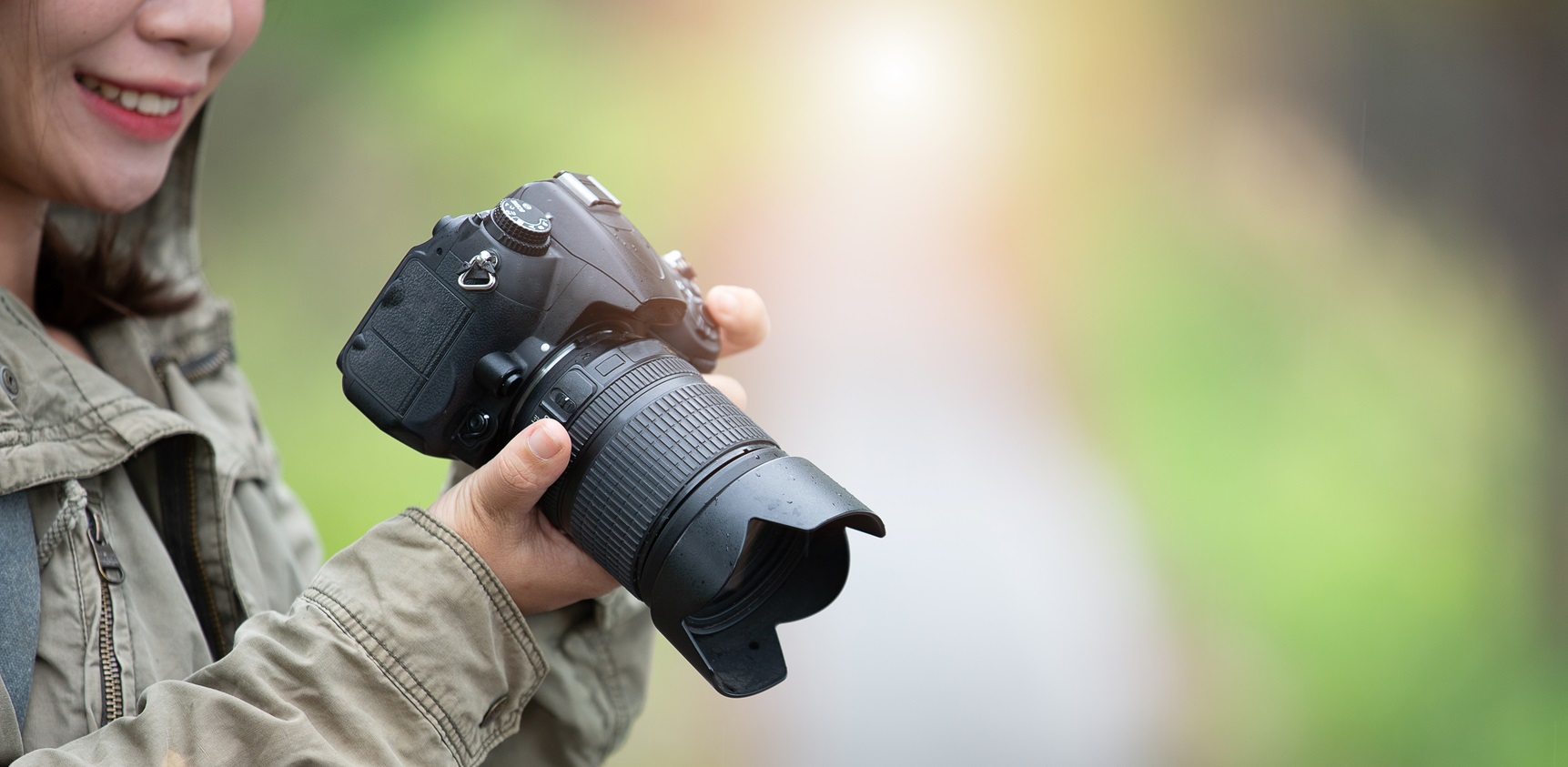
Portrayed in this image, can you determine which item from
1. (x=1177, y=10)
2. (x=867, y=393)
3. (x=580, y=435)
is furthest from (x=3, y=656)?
(x=1177, y=10)

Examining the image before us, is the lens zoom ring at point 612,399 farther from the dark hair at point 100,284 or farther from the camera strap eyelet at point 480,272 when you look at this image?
the dark hair at point 100,284

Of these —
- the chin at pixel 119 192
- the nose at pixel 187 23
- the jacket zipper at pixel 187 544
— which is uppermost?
the nose at pixel 187 23

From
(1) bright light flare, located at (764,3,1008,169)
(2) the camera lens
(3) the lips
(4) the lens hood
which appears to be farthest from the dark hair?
(1) bright light flare, located at (764,3,1008,169)

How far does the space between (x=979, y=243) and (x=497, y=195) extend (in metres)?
0.67

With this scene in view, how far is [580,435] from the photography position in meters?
0.57

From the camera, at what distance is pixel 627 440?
1.83 ft

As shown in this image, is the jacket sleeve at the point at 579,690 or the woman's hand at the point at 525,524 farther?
the jacket sleeve at the point at 579,690

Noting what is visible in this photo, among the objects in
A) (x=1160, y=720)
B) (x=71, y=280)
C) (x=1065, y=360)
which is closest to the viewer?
(x=71, y=280)

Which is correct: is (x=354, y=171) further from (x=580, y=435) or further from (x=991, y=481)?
(x=580, y=435)

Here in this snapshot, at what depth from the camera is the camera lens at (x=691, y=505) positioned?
0.53 metres

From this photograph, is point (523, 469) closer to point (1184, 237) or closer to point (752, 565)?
point (752, 565)

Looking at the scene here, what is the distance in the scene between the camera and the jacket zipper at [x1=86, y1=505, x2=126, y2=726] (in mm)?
556

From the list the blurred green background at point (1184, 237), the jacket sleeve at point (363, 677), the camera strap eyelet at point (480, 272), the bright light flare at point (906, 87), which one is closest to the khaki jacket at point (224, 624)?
the jacket sleeve at point (363, 677)

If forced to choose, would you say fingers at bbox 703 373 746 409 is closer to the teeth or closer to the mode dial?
the mode dial
